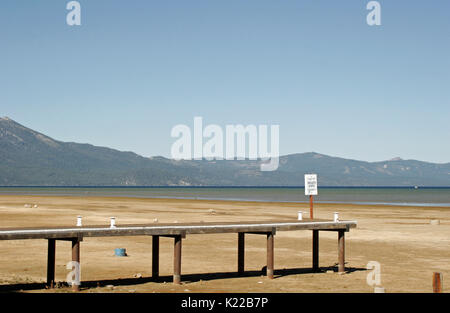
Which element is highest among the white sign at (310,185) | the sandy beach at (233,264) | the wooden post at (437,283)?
the white sign at (310,185)

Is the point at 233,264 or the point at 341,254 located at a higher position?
the point at 341,254

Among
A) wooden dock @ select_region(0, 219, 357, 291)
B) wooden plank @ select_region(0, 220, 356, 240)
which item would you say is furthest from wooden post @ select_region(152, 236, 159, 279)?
wooden plank @ select_region(0, 220, 356, 240)

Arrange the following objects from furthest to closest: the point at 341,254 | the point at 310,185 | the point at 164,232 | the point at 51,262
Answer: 1. the point at 310,185
2. the point at 341,254
3. the point at 51,262
4. the point at 164,232

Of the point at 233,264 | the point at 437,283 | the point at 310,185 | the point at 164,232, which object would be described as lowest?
the point at 233,264

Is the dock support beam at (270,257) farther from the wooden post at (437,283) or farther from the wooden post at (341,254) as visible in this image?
the wooden post at (437,283)

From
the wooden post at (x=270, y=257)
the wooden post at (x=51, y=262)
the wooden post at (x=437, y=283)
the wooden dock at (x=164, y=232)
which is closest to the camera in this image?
the wooden post at (x=437, y=283)

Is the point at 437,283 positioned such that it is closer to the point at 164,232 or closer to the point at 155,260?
the point at 164,232

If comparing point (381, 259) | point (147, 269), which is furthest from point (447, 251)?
point (147, 269)

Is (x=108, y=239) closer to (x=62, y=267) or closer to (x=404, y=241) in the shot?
(x=62, y=267)

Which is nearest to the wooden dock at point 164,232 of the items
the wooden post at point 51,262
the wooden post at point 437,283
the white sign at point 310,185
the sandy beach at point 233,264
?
the wooden post at point 51,262

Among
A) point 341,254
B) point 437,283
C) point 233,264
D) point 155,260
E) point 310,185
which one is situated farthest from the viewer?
point 233,264

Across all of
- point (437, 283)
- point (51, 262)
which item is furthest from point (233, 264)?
point (437, 283)
